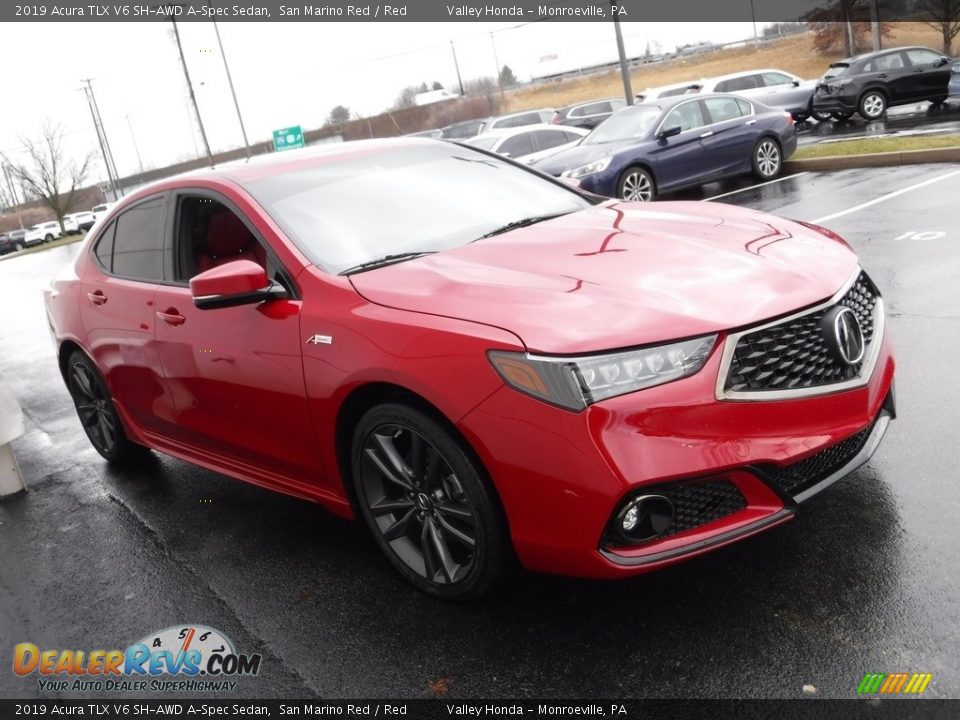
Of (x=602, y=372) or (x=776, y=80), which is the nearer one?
(x=602, y=372)

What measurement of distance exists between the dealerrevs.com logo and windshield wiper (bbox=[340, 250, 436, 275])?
1501 millimetres

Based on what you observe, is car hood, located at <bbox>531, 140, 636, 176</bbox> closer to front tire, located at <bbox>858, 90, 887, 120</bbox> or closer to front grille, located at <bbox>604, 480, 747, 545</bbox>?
front grille, located at <bbox>604, 480, 747, 545</bbox>

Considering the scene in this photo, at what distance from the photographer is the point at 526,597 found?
133 inches

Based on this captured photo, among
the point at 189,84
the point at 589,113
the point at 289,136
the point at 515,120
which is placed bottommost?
the point at 589,113

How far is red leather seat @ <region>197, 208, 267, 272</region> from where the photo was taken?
4.06 meters

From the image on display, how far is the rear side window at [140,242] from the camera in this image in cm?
462

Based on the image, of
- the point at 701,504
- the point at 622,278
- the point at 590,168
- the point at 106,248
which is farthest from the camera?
the point at 590,168

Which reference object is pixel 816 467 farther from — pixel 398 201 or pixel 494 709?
pixel 398 201

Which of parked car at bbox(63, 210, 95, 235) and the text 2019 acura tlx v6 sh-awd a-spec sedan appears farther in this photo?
parked car at bbox(63, 210, 95, 235)

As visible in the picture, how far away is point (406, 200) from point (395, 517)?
1.50 meters

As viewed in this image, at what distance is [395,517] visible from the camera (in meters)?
3.48

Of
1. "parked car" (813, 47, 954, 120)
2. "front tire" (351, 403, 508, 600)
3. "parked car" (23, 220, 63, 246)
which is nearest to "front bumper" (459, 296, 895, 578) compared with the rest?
"front tire" (351, 403, 508, 600)

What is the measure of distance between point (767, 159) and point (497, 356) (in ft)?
41.5

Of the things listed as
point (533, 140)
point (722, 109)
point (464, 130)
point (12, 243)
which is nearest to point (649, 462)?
point (722, 109)
